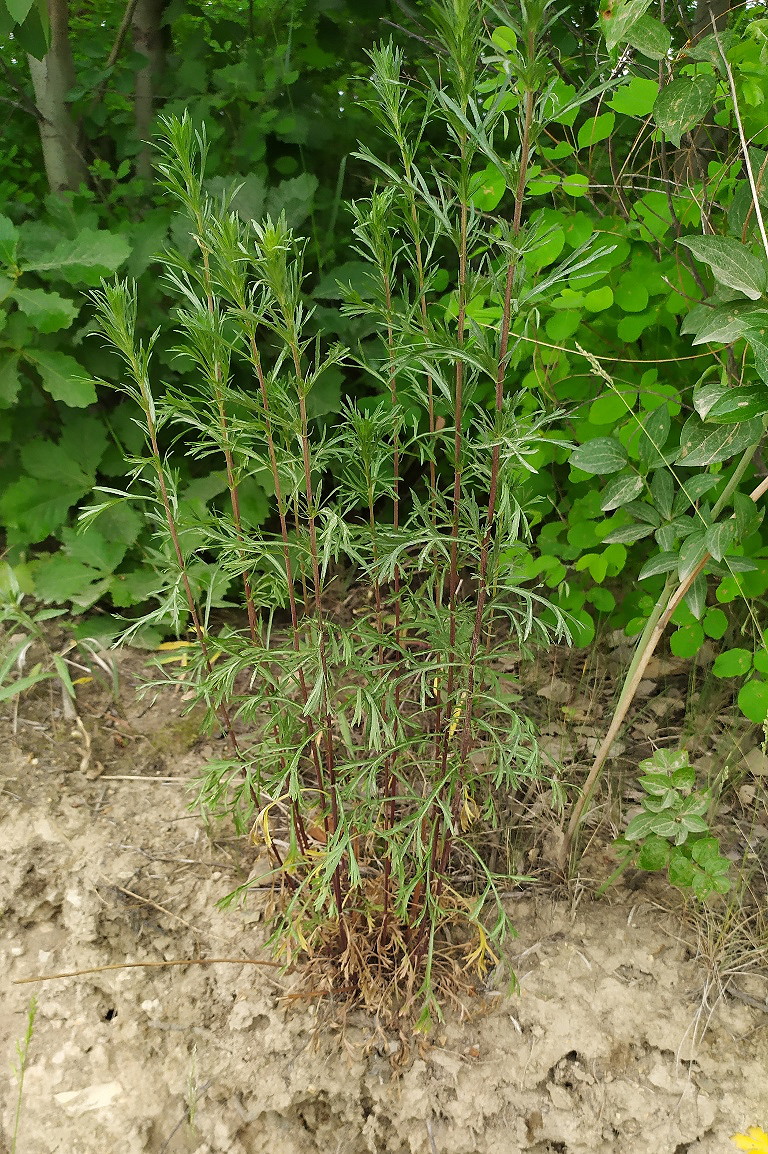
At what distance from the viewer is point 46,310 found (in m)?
2.16

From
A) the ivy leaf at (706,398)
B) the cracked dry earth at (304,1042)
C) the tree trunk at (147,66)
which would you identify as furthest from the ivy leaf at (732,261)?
the tree trunk at (147,66)

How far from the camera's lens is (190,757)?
7.34ft

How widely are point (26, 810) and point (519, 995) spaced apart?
1.29 metres

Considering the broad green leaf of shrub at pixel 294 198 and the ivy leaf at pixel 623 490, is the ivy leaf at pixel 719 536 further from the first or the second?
the broad green leaf of shrub at pixel 294 198

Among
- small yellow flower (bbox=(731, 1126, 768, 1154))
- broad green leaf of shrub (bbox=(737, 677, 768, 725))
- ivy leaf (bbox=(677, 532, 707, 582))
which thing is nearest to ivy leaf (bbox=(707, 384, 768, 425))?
ivy leaf (bbox=(677, 532, 707, 582))

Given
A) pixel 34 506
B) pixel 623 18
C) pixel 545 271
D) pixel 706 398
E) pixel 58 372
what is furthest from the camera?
pixel 34 506

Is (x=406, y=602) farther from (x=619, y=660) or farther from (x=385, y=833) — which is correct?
(x=619, y=660)

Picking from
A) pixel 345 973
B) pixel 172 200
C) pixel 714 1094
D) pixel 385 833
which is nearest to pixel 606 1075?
pixel 714 1094

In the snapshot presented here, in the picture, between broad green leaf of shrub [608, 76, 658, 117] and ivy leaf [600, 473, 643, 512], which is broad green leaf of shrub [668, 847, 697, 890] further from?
broad green leaf of shrub [608, 76, 658, 117]

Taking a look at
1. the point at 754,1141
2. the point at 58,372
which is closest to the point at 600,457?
the point at 754,1141

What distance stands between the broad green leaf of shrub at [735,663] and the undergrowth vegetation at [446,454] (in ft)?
0.03

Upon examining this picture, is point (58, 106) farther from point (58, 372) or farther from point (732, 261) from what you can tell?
point (732, 261)

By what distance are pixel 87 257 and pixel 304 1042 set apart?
2042 millimetres

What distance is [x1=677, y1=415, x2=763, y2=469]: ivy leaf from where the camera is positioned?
1277 millimetres
